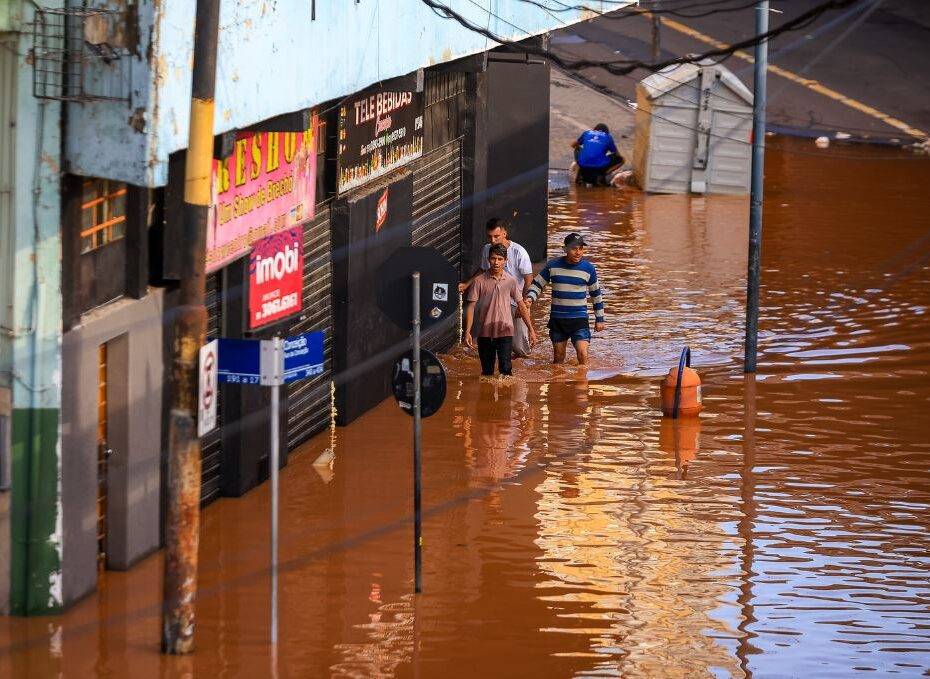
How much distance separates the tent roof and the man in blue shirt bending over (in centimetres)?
125

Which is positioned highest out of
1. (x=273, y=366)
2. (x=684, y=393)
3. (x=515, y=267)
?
(x=273, y=366)

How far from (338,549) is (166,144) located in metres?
3.60

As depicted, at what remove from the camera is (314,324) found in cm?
1559

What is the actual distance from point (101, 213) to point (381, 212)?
20.5 ft

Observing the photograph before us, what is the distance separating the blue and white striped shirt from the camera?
17844mm

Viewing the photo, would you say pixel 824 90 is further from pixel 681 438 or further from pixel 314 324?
pixel 314 324

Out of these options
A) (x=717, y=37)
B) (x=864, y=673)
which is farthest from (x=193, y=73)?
(x=717, y=37)

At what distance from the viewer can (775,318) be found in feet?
68.5

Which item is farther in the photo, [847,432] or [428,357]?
[847,432]

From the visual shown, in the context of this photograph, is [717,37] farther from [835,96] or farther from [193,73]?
[193,73]

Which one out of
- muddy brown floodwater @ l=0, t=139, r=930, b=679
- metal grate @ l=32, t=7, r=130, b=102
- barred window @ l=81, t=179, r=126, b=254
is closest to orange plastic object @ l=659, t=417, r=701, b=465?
muddy brown floodwater @ l=0, t=139, r=930, b=679

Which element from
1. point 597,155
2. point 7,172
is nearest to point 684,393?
point 7,172

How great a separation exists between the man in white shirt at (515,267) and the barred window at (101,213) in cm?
669

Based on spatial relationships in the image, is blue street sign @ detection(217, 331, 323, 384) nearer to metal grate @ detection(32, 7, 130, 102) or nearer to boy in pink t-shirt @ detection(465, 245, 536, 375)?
metal grate @ detection(32, 7, 130, 102)
